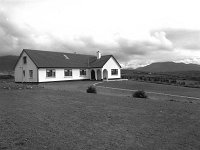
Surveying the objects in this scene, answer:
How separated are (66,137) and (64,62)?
111ft

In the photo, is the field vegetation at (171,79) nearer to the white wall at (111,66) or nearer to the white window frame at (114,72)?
the white window frame at (114,72)

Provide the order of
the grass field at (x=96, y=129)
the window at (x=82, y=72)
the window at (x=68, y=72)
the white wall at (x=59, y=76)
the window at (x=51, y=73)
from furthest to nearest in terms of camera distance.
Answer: the window at (x=82, y=72) → the window at (x=68, y=72) → the window at (x=51, y=73) → the white wall at (x=59, y=76) → the grass field at (x=96, y=129)

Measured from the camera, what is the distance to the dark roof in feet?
120

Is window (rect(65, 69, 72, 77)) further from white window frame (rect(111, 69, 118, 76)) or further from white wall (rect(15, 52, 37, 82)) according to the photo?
white window frame (rect(111, 69, 118, 76))

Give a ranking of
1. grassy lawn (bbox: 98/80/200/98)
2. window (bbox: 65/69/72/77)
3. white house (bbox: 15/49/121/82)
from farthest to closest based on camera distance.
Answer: window (bbox: 65/69/72/77) → white house (bbox: 15/49/121/82) → grassy lawn (bbox: 98/80/200/98)

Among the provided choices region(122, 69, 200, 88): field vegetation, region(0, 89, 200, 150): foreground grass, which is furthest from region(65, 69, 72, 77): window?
region(0, 89, 200, 150): foreground grass

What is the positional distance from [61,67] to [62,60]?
299 centimetres

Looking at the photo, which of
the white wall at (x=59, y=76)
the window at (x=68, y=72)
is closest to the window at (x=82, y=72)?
the white wall at (x=59, y=76)

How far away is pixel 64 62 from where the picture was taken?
40375 millimetres

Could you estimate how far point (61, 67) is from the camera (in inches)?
1507

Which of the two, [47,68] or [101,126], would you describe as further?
[47,68]

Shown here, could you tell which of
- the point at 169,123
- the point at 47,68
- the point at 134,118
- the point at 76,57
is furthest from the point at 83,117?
the point at 76,57

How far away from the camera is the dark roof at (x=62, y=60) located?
120 ft

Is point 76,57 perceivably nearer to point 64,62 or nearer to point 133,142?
point 64,62
